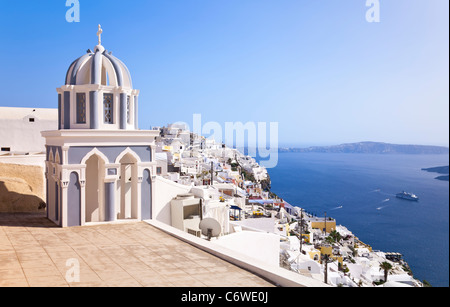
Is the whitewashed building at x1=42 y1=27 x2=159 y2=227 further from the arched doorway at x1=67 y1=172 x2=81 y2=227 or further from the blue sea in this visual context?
the blue sea

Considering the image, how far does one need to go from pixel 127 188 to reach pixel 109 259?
454 centimetres

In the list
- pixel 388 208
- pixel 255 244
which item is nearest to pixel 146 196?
pixel 255 244

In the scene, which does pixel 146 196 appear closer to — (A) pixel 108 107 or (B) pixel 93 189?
(B) pixel 93 189

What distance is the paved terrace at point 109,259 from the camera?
15.5ft

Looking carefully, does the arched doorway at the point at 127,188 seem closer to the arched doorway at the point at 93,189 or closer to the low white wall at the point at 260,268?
the arched doorway at the point at 93,189

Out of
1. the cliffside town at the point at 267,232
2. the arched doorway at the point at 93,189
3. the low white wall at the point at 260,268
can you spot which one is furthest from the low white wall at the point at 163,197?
the low white wall at the point at 260,268

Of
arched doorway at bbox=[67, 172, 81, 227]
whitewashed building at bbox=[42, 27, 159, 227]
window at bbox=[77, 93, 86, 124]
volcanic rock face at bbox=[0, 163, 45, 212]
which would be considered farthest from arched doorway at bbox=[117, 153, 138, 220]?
volcanic rock face at bbox=[0, 163, 45, 212]

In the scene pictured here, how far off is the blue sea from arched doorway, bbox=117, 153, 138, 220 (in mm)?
46700

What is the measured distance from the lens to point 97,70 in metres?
8.43

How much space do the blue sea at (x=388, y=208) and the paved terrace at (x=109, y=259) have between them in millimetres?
48533

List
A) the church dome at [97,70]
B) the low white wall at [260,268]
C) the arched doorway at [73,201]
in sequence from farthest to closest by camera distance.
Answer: the church dome at [97,70] → the arched doorway at [73,201] → the low white wall at [260,268]
